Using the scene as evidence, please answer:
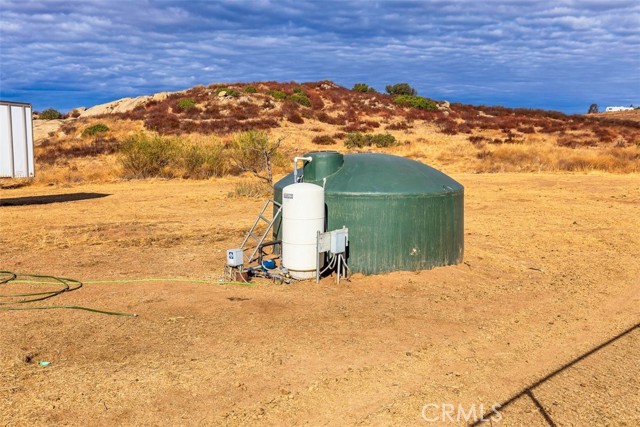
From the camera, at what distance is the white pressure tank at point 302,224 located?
348 inches

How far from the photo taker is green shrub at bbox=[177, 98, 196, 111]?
47.0 metres

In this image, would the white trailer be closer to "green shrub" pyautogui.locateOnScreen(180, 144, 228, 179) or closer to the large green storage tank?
"green shrub" pyautogui.locateOnScreen(180, 144, 228, 179)

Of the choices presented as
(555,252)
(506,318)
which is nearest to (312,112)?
(555,252)

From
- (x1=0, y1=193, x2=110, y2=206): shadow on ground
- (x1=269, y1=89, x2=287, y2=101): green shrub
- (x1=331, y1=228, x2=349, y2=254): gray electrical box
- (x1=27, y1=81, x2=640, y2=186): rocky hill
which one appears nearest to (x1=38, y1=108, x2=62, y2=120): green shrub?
(x1=27, y1=81, x2=640, y2=186): rocky hill

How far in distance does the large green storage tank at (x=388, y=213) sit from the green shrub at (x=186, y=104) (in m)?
39.5

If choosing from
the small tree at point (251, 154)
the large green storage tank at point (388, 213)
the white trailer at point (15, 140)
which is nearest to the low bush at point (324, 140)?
the small tree at point (251, 154)

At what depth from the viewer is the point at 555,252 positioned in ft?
38.1

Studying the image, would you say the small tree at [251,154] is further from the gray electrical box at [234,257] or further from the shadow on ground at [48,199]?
the gray electrical box at [234,257]

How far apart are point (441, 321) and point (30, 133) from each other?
16.0m

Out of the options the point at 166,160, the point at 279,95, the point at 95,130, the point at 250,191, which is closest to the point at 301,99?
the point at 279,95

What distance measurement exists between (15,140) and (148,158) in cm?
792

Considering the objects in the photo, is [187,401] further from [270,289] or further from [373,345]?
[270,289]

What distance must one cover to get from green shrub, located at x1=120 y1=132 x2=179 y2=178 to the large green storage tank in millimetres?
17778

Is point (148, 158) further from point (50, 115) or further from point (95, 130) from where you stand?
point (50, 115)
